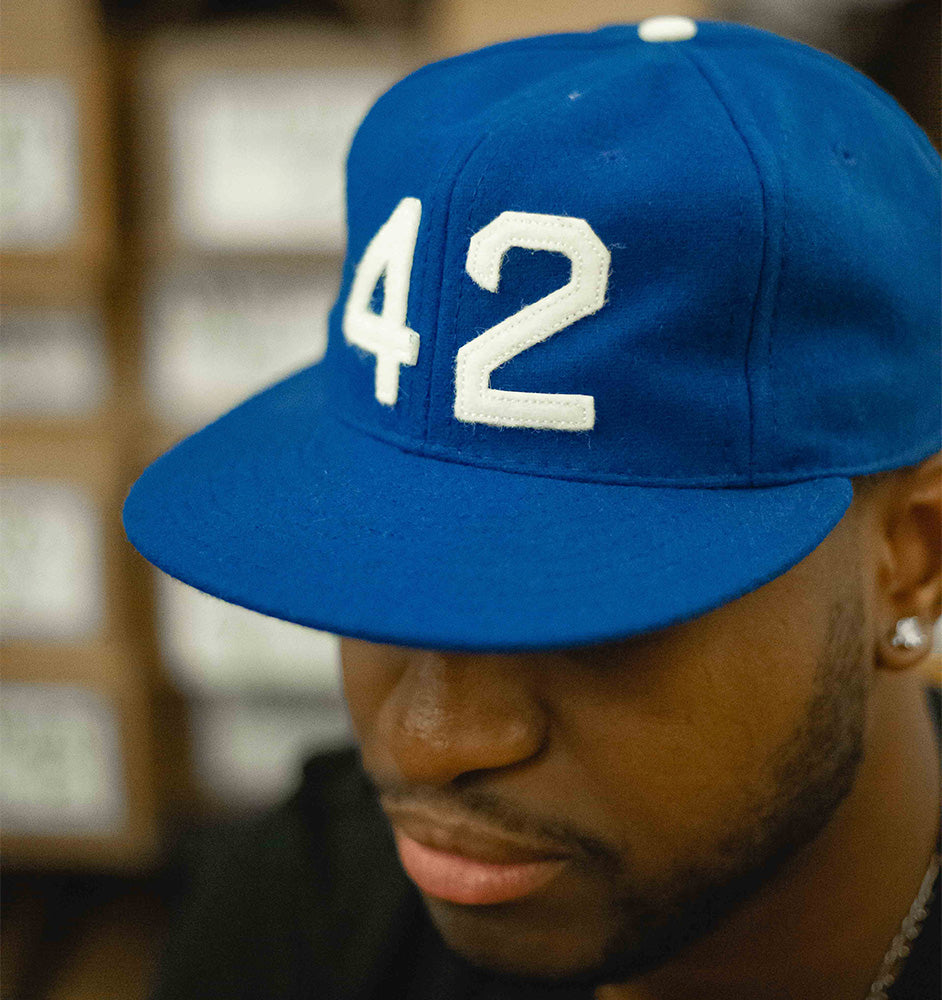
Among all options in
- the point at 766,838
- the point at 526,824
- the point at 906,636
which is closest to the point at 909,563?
the point at 906,636

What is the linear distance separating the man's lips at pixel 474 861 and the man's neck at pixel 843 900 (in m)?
0.20

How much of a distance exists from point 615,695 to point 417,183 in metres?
Result: 0.35

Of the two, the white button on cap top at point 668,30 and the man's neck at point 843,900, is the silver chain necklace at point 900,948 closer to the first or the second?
the man's neck at point 843,900

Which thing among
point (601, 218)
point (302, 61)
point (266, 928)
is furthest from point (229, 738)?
point (601, 218)

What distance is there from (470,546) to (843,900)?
45cm

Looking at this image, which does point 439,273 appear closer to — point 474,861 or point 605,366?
point 605,366

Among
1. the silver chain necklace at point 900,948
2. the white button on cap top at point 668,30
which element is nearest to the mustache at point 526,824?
the silver chain necklace at point 900,948

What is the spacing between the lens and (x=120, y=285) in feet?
5.32

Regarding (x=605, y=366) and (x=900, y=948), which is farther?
(x=900, y=948)

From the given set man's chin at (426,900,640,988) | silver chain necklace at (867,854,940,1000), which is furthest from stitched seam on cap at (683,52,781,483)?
silver chain necklace at (867,854,940,1000)

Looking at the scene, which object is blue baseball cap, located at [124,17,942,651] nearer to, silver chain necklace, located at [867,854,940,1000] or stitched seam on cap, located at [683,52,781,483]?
stitched seam on cap, located at [683,52,781,483]

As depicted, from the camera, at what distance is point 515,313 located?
0.57 metres

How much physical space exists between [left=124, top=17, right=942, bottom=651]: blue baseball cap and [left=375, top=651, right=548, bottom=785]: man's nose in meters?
0.08

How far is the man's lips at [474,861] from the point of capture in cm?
62
